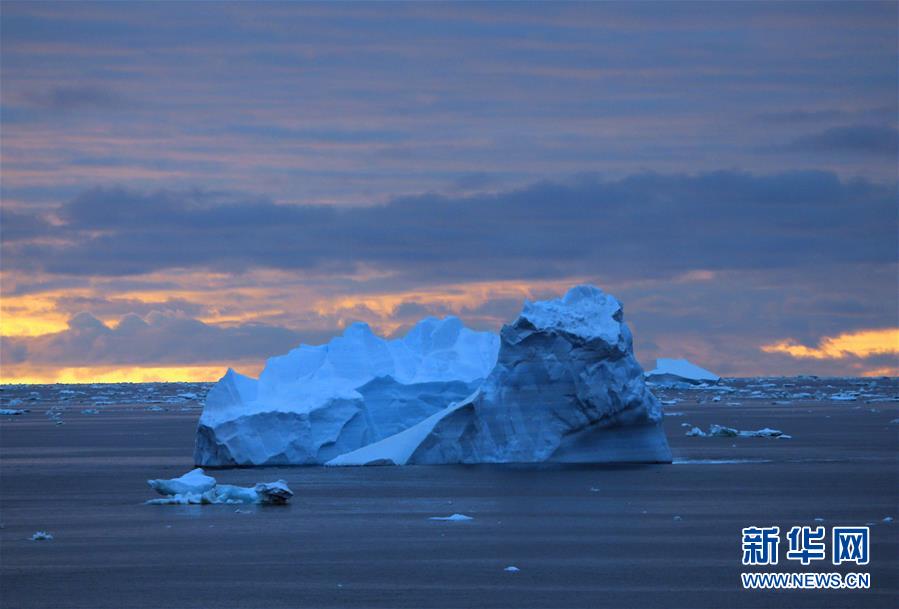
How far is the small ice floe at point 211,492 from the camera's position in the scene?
33062 mm

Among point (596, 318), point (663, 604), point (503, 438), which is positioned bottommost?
point (663, 604)

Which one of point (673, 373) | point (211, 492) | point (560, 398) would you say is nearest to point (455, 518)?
point (211, 492)

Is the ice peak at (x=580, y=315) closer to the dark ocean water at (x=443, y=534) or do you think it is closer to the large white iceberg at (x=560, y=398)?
the large white iceberg at (x=560, y=398)

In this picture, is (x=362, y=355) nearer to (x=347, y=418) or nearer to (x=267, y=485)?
(x=347, y=418)

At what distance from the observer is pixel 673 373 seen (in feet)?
470

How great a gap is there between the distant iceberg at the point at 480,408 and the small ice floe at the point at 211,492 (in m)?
7.50

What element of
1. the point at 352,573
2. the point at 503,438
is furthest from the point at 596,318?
the point at 352,573

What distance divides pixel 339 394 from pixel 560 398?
746 centimetres

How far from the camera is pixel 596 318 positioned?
133 ft

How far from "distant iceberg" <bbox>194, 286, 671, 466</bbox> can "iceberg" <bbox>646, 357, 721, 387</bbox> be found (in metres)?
93.2

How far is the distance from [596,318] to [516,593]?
19566mm

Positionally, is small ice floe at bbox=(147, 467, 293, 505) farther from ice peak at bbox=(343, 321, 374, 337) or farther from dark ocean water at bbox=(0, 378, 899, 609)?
ice peak at bbox=(343, 321, 374, 337)

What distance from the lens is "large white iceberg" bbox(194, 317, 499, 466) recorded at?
42.6m

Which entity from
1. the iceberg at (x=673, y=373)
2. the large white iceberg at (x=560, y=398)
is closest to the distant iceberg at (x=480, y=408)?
the large white iceberg at (x=560, y=398)
